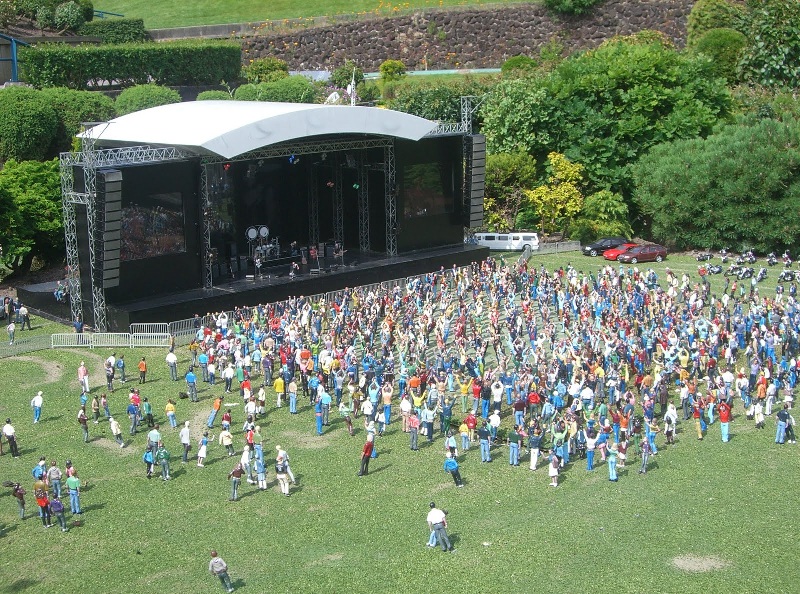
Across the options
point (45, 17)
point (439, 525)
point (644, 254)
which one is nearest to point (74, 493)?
point (439, 525)

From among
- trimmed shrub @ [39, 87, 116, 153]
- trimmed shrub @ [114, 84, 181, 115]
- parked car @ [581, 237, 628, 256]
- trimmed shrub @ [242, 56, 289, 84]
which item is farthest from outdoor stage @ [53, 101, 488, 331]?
trimmed shrub @ [242, 56, 289, 84]

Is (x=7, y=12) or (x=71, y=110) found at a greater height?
(x=7, y=12)

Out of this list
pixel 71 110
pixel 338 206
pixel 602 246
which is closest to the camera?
pixel 338 206

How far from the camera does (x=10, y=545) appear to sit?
2134 cm

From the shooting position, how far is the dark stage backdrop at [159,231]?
121 feet

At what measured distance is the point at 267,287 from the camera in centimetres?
3894

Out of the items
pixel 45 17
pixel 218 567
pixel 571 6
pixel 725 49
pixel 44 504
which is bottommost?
pixel 218 567

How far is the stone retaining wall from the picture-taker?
227 feet

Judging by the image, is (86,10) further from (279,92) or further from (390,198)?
(390,198)

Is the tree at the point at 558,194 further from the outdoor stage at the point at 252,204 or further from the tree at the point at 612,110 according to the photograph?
the outdoor stage at the point at 252,204

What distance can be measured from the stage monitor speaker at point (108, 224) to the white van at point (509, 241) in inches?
705

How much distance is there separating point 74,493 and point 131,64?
43.9m

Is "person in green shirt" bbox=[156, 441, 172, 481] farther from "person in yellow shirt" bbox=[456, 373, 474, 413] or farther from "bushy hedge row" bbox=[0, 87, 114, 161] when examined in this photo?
"bushy hedge row" bbox=[0, 87, 114, 161]

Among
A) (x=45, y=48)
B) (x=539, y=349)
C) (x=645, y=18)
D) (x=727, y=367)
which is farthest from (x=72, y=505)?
(x=645, y=18)
